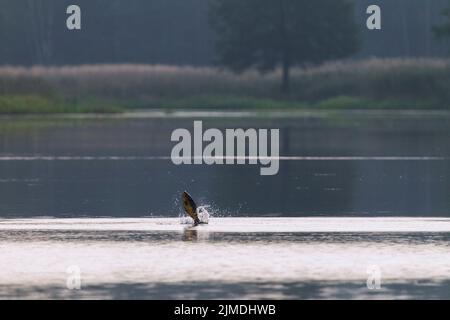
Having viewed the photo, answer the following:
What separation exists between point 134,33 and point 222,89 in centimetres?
3897

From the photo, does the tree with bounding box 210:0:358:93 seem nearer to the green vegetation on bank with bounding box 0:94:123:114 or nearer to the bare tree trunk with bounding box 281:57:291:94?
the bare tree trunk with bounding box 281:57:291:94

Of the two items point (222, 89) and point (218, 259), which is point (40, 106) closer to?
point (222, 89)

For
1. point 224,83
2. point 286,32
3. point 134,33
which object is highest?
point 134,33

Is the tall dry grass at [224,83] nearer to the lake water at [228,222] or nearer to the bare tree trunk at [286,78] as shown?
the bare tree trunk at [286,78]

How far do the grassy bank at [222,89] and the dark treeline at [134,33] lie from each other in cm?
2872

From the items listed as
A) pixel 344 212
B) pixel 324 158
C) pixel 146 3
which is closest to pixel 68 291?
pixel 344 212

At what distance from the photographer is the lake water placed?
50.5 ft

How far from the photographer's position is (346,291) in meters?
14.7

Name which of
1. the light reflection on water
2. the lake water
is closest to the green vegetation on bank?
the lake water

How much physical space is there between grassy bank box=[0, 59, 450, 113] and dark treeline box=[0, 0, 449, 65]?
28.7 metres

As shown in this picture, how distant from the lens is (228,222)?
2139 centimetres

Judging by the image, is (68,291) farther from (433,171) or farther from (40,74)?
(40,74)

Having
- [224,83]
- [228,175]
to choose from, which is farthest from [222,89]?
[228,175]

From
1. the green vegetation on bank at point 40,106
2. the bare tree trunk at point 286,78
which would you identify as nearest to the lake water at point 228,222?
the green vegetation on bank at point 40,106
